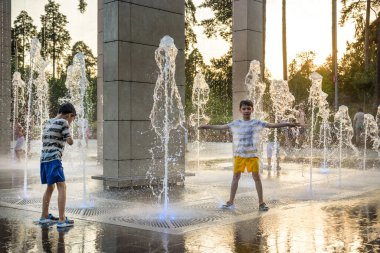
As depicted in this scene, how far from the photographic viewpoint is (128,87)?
1082 centimetres

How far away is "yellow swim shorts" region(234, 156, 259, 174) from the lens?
797 centimetres

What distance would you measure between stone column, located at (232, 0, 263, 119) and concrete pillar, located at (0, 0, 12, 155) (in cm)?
931

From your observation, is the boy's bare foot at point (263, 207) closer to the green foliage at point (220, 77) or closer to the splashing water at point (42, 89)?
the splashing water at point (42, 89)

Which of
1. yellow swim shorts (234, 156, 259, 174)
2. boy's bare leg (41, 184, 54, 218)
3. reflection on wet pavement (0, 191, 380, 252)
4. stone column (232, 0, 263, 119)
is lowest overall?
reflection on wet pavement (0, 191, 380, 252)

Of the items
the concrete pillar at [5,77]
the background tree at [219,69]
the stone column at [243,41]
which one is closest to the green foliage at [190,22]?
the background tree at [219,69]

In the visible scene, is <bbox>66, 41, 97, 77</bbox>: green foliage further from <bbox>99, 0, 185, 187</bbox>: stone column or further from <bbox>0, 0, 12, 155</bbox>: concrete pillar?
<bbox>99, 0, 185, 187</bbox>: stone column

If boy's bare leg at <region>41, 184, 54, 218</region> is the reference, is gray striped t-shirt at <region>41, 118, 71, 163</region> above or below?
above

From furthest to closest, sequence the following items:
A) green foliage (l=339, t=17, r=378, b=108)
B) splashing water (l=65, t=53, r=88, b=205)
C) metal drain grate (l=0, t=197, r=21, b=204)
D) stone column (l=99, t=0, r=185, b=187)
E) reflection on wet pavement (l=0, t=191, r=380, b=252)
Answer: green foliage (l=339, t=17, r=378, b=108) < stone column (l=99, t=0, r=185, b=187) < splashing water (l=65, t=53, r=88, b=205) < metal drain grate (l=0, t=197, r=21, b=204) < reflection on wet pavement (l=0, t=191, r=380, b=252)

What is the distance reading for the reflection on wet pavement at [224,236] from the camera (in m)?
5.57

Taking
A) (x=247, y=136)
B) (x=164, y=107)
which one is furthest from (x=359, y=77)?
(x=247, y=136)

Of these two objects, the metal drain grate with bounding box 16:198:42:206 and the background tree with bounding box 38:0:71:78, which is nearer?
the metal drain grate with bounding box 16:198:42:206

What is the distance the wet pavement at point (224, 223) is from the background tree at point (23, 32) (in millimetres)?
61753

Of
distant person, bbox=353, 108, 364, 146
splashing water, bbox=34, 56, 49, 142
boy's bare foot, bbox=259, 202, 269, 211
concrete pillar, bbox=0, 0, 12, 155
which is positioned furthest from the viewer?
distant person, bbox=353, 108, 364, 146

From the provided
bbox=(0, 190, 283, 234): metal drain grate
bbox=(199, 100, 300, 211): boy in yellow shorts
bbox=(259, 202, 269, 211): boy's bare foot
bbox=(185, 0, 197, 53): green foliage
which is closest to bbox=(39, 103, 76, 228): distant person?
bbox=(0, 190, 283, 234): metal drain grate
